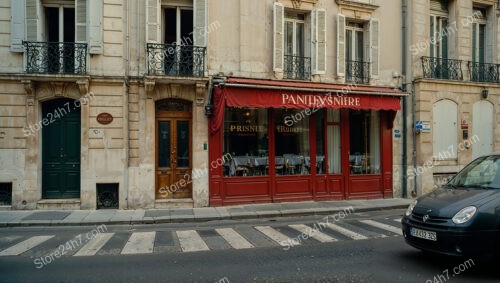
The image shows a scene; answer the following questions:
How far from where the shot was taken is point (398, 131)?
15.3 m

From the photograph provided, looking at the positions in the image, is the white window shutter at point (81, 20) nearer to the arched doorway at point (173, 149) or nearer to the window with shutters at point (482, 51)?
the arched doorway at point (173, 149)

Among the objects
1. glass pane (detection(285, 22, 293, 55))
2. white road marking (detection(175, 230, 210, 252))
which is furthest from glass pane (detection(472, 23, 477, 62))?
white road marking (detection(175, 230, 210, 252))

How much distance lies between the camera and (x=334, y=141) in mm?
14711

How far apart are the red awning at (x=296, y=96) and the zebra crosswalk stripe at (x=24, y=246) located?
5.80 m

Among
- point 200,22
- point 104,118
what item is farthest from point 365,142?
point 104,118

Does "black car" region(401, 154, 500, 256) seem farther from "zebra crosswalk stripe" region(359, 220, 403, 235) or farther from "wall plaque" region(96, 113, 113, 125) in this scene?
"wall plaque" region(96, 113, 113, 125)

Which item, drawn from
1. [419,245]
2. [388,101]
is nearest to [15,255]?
[419,245]

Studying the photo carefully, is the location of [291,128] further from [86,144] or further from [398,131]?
[86,144]

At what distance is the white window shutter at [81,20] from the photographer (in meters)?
12.2

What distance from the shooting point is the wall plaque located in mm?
12203

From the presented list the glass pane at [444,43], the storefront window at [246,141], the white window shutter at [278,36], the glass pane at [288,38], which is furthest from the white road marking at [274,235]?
the glass pane at [444,43]

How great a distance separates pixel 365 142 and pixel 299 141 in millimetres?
2783

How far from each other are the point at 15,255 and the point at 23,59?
6.99m

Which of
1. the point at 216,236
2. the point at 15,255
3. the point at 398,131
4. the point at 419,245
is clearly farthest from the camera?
the point at 398,131
